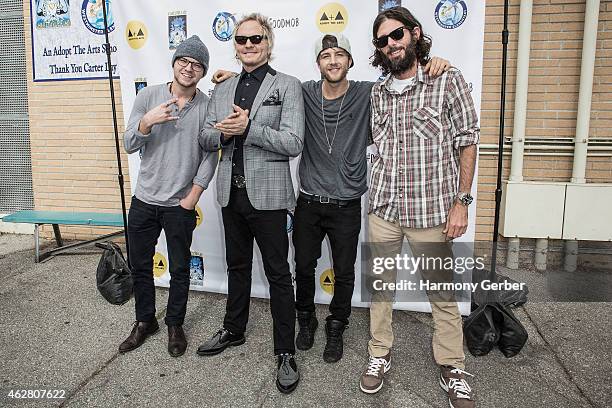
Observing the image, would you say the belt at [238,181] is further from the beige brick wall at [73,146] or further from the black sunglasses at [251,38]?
the beige brick wall at [73,146]

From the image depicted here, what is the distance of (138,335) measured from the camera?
3244 mm

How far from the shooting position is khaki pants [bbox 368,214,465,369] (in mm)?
2607

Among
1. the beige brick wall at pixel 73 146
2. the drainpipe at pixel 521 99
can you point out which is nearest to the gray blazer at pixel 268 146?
the drainpipe at pixel 521 99

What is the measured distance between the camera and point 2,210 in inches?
246

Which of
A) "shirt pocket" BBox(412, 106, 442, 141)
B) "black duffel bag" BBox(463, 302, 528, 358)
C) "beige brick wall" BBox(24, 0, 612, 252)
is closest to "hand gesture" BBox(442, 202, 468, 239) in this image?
"shirt pocket" BBox(412, 106, 442, 141)

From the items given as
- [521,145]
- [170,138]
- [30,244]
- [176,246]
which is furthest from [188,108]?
[30,244]

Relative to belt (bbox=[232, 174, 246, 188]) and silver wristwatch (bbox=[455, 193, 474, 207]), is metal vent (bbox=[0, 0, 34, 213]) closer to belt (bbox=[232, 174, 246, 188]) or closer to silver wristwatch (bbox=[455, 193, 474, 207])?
belt (bbox=[232, 174, 246, 188])

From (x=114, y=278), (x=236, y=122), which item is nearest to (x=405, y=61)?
Result: (x=236, y=122)

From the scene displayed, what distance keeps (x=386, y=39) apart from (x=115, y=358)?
273 cm

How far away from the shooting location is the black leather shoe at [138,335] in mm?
3172

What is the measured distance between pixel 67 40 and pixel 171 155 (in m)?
3.26

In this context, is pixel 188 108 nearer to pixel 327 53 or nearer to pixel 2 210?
pixel 327 53

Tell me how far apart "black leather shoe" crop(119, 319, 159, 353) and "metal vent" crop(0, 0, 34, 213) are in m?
3.90

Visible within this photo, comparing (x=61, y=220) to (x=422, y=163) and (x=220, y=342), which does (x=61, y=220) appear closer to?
(x=220, y=342)
